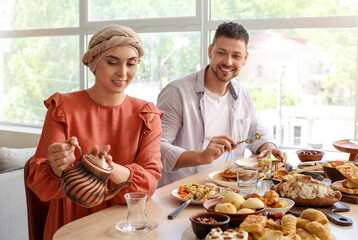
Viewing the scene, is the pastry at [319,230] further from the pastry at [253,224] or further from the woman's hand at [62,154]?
the woman's hand at [62,154]

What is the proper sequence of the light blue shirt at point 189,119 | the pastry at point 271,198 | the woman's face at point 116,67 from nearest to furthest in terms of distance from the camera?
the pastry at point 271,198 → the woman's face at point 116,67 → the light blue shirt at point 189,119

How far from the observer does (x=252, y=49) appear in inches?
166

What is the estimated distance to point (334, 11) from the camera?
3855 millimetres

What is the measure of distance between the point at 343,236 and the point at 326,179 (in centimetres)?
76

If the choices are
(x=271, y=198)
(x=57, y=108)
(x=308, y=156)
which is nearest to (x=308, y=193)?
(x=271, y=198)

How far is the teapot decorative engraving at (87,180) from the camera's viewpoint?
126cm

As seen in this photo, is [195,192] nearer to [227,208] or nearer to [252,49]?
[227,208]

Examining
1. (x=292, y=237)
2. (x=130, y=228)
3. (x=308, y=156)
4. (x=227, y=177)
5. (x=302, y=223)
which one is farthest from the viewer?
(x=308, y=156)

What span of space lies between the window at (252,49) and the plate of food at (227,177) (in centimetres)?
210

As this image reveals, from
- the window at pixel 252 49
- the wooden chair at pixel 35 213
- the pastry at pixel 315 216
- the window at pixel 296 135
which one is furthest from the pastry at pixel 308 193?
the window at pixel 296 135

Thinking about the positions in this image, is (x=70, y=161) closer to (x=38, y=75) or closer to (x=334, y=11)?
(x=334, y=11)

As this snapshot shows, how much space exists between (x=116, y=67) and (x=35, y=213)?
2.26 ft

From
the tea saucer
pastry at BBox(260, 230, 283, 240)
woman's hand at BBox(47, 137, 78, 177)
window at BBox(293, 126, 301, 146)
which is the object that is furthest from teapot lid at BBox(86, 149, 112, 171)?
window at BBox(293, 126, 301, 146)

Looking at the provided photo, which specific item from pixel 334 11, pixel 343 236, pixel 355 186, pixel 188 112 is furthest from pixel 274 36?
pixel 343 236
